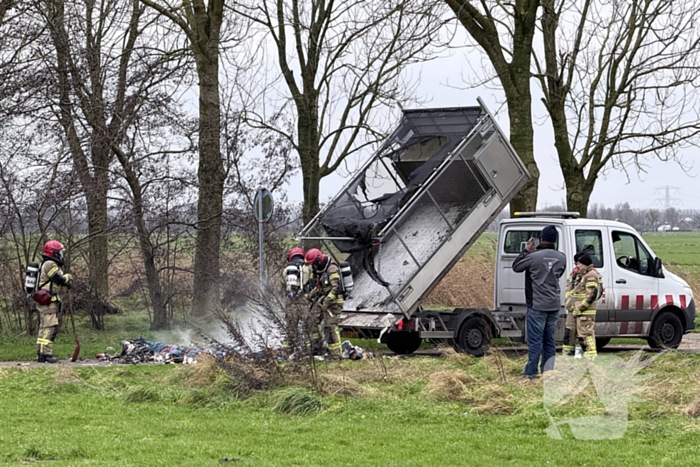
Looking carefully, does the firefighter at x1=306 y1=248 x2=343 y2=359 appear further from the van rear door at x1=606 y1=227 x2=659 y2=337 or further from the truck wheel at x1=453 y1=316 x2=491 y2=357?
the van rear door at x1=606 y1=227 x2=659 y2=337

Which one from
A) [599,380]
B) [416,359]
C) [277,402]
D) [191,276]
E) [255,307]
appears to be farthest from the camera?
[191,276]

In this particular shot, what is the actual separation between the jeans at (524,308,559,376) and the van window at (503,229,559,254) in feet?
11.4

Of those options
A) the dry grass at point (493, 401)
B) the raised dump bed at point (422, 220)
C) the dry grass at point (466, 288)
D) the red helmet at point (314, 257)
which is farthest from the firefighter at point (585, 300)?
the dry grass at point (466, 288)

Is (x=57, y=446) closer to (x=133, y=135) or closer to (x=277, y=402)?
(x=277, y=402)

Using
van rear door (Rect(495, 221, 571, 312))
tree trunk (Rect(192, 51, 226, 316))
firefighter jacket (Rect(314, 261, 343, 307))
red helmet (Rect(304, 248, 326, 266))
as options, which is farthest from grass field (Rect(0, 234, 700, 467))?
tree trunk (Rect(192, 51, 226, 316))

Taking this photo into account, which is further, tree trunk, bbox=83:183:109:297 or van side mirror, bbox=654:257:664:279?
tree trunk, bbox=83:183:109:297

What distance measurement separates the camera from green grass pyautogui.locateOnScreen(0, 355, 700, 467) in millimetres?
7176

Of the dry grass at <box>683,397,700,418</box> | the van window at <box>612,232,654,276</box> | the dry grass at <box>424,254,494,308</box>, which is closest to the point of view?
the dry grass at <box>683,397,700,418</box>

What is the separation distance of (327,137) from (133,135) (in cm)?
751

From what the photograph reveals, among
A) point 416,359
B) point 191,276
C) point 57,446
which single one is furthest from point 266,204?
point 57,446

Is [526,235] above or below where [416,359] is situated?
above

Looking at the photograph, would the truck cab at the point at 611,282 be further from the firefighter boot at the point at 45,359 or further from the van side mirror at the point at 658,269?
the firefighter boot at the point at 45,359

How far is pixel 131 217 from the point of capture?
59.1ft

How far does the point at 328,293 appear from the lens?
44.5ft
